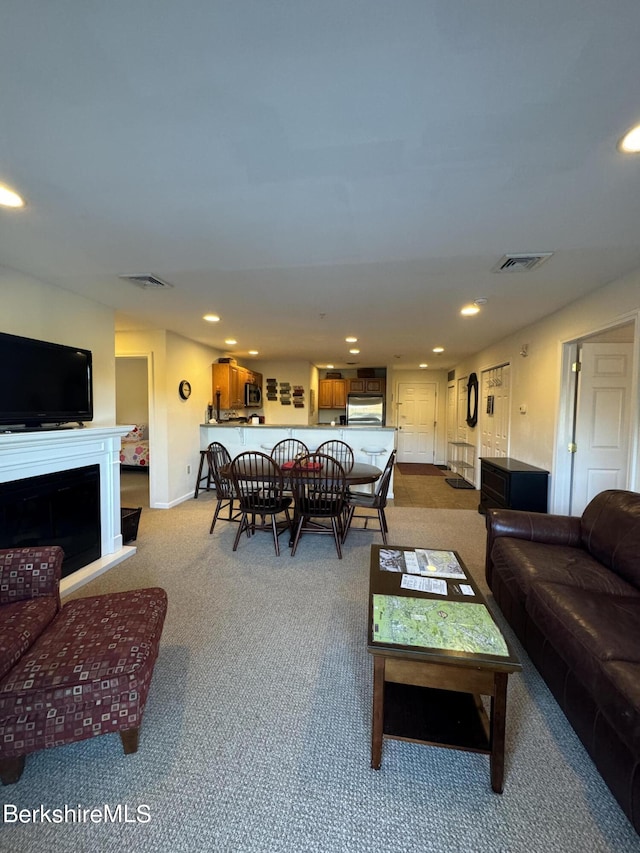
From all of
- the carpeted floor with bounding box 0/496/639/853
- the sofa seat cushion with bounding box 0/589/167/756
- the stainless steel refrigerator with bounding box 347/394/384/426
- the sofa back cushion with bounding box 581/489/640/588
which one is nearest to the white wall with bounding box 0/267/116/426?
the sofa seat cushion with bounding box 0/589/167/756

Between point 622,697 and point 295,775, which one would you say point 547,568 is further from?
point 295,775

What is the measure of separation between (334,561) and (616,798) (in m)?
2.01

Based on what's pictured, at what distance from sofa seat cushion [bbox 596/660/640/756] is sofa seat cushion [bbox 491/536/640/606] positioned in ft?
A: 1.81

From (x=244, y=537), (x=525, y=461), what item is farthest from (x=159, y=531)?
(x=525, y=461)

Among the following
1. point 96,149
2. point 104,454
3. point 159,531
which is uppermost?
point 96,149

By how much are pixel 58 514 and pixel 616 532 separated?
370 cm

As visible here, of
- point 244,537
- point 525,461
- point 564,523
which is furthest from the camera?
point 525,461

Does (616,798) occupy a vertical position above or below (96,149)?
below

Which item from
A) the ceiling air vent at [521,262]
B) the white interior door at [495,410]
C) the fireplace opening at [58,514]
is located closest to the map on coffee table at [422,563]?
the ceiling air vent at [521,262]

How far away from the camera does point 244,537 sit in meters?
3.46

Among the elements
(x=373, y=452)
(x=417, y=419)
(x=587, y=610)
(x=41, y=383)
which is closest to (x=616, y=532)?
(x=587, y=610)

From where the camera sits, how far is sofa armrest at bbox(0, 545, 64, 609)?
1495 millimetres

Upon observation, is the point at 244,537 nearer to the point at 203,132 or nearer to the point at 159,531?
the point at 159,531

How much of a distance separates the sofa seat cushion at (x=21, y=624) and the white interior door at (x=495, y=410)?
4.97 metres
